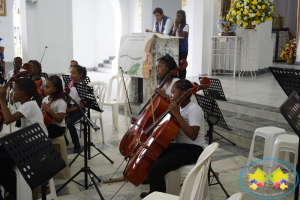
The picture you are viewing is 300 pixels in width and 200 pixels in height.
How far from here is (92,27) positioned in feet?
47.3

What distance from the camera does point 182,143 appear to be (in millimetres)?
3164

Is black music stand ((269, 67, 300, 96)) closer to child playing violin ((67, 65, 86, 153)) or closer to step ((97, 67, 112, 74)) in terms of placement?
child playing violin ((67, 65, 86, 153))

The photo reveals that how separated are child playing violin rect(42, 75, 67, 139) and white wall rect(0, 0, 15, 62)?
7029 mm

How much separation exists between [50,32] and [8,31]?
3.18 meters

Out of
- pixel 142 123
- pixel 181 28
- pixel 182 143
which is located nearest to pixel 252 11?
pixel 181 28

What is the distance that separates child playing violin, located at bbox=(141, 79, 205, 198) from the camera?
9.61 feet

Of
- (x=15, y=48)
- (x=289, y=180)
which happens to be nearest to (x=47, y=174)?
A: (x=289, y=180)

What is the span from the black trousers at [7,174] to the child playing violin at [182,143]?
44.1 inches

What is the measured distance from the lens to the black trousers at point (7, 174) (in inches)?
118

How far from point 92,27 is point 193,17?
617cm

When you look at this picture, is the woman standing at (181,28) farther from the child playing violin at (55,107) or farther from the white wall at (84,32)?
the white wall at (84,32)

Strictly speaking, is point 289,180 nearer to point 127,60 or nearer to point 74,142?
point 74,142

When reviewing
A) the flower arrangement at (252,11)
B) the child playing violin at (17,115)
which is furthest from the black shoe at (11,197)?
the flower arrangement at (252,11)

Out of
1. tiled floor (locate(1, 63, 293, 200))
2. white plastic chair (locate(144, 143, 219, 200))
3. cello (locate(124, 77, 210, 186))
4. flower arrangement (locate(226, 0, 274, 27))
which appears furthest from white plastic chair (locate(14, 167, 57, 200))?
flower arrangement (locate(226, 0, 274, 27))
